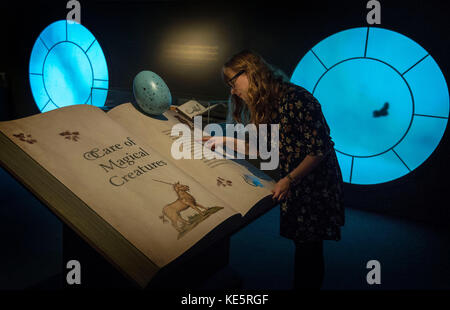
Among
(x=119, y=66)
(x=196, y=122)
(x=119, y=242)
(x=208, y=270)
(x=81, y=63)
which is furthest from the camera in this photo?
(x=81, y=63)

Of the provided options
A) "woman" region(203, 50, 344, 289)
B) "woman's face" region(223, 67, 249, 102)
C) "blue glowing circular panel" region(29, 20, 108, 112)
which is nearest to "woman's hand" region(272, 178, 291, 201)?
"woman" region(203, 50, 344, 289)

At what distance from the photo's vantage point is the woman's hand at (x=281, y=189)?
3.36ft

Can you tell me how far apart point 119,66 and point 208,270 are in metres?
3.56

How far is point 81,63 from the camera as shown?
15.5 feet

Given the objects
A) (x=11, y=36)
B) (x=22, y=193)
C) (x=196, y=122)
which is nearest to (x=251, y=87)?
(x=196, y=122)

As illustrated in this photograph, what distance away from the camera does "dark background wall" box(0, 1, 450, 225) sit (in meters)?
2.66

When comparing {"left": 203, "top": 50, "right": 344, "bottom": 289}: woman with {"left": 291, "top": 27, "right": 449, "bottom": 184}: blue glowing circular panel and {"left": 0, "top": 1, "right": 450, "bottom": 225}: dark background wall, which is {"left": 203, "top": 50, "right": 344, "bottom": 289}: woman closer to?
{"left": 291, "top": 27, "right": 449, "bottom": 184}: blue glowing circular panel

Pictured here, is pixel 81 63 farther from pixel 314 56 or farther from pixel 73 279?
pixel 73 279

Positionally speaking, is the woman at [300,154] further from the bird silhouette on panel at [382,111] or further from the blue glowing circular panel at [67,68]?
the blue glowing circular panel at [67,68]

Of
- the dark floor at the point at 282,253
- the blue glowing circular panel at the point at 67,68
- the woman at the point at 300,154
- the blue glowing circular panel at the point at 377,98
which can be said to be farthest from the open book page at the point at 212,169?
the blue glowing circular panel at the point at 67,68

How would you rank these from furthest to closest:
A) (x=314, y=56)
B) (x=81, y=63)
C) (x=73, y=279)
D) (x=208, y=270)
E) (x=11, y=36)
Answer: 1. (x=11, y=36)
2. (x=81, y=63)
3. (x=314, y=56)
4. (x=208, y=270)
5. (x=73, y=279)

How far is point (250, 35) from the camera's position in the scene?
3277 mm

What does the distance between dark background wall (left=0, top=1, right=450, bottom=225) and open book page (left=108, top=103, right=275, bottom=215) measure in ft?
7.33

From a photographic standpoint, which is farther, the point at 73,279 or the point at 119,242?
the point at 73,279
